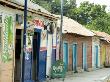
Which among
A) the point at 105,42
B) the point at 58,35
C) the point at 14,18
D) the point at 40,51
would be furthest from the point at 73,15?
the point at 14,18

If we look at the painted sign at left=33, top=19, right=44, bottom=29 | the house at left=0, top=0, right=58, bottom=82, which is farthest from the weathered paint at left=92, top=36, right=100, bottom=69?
the painted sign at left=33, top=19, right=44, bottom=29

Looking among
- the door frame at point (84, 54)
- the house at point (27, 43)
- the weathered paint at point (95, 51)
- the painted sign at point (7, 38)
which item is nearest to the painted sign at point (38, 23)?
the house at point (27, 43)

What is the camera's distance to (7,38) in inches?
617

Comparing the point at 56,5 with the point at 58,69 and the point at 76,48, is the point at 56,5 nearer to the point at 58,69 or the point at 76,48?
the point at 76,48

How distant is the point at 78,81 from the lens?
846 inches

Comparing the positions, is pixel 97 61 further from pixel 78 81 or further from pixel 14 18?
pixel 14 18

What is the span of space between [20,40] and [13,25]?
180 centimetres

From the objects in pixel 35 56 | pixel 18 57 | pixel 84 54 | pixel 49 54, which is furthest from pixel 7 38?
pixel 84 54

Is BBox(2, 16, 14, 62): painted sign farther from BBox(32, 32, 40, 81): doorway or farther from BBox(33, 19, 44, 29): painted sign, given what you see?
BBox(32, 32, 40, 81): doorway

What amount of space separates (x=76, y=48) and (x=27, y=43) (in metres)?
11.8

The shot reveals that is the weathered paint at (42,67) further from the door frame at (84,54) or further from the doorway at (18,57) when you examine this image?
the door frame at (84,54)

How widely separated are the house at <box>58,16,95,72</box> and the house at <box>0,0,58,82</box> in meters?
4.01

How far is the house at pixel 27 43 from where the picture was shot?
605 inches

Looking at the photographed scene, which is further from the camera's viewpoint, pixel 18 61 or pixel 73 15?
pixel 73 15
